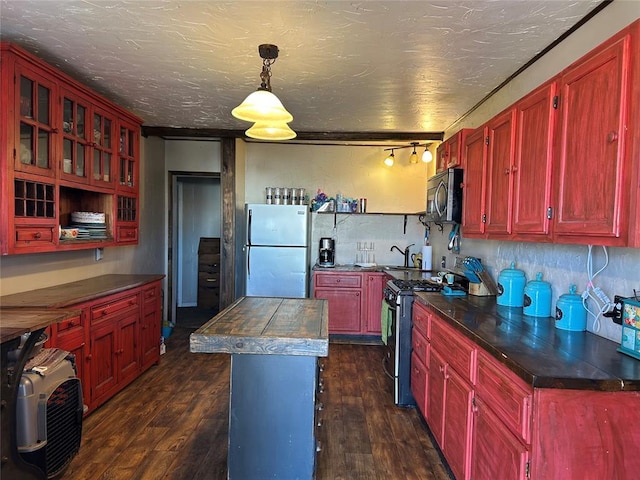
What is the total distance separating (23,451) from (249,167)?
12.6 ft

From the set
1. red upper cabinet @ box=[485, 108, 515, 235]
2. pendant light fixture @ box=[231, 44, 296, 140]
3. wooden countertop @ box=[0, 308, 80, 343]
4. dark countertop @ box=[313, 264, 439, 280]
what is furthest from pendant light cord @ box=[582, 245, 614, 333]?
wooden countertop @ box=[0, 308, 80, 343]

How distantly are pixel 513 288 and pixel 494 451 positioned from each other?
44.5 inches

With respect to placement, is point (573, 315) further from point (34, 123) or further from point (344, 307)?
point (34, 123)

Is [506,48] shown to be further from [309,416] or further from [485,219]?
[309,416]

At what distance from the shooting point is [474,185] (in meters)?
2.74

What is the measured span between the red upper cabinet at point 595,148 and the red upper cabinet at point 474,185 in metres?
0.87

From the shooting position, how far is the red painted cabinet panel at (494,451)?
1.34 m

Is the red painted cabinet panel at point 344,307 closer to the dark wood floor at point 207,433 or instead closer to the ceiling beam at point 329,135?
the dark wood floor at point 207,433

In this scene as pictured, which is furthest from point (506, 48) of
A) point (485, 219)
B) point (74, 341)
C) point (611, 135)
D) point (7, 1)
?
point (74, 341)

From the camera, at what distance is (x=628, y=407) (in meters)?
1.23

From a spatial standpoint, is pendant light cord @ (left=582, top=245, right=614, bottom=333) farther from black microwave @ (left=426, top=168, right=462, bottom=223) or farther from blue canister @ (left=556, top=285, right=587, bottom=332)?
black microwave @ (left=426, top=168, right=462, bottom=223)

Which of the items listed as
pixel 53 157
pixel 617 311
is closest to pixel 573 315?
pixel 617 311

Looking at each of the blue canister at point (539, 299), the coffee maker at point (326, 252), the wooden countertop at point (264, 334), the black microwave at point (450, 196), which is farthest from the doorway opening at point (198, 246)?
the blue canister at point (539, 299)

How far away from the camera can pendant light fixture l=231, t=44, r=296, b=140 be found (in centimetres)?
195
